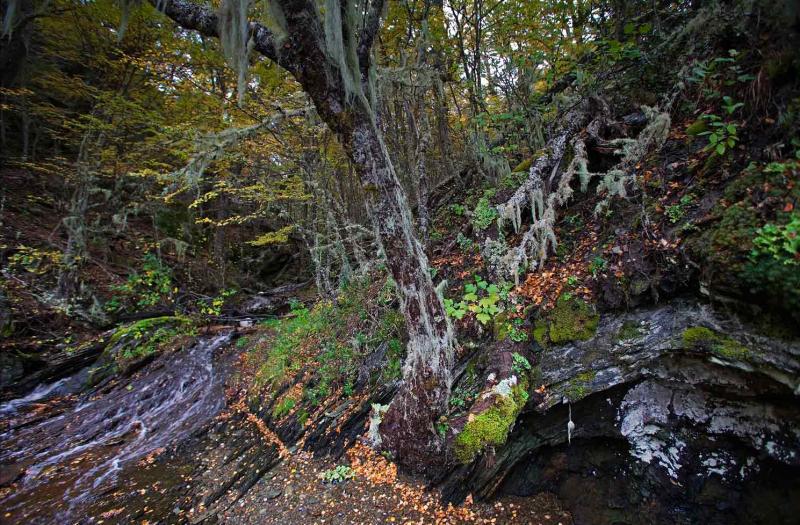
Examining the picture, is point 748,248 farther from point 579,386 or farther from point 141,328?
point 141,328

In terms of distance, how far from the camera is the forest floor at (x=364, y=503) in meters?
3.55

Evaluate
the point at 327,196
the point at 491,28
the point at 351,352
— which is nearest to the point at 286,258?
the point at 327,196

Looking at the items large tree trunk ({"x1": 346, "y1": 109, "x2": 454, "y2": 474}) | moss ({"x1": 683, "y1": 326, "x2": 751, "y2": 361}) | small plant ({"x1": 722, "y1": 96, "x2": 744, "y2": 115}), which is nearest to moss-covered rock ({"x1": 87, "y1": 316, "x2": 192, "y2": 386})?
large tree trunk ({"x1": 346, "y1": 109, "x2": 454, "y2": 474})

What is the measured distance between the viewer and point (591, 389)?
11.9 ft

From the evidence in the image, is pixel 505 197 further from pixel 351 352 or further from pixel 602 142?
pixel 351 352

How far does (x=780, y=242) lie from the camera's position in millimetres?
2611

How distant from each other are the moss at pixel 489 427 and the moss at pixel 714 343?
165 centimetres

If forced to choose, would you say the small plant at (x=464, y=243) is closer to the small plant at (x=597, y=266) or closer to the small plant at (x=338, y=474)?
the small plant at (x=597, y=266)

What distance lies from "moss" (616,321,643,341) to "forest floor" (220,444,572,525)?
6.26ft

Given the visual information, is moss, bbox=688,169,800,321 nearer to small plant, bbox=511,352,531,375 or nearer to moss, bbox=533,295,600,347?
moss, bbox=533,295,600,347

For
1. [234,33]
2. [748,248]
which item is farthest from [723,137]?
[234,33]

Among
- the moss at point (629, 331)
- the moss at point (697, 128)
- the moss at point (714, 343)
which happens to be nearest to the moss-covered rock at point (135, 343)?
the moss at point (629, 331)

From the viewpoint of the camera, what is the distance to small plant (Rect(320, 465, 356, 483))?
4254mm

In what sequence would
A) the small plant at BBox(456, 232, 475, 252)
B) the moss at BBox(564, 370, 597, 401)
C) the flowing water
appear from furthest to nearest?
the small plant at BBox(456, 232, 475, 252) → the flowing water → the moss at BBox(564, 370, 597, 401)
